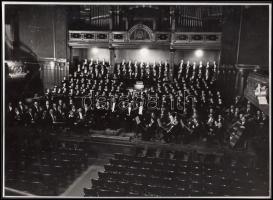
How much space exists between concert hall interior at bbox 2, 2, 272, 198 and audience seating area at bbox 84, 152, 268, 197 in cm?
2

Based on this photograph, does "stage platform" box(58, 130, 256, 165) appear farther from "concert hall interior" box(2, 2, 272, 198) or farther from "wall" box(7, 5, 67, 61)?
"wall" box(7, 5, 67, 61)

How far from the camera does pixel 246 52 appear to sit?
10.9 m

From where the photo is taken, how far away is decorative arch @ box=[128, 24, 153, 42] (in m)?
12.9

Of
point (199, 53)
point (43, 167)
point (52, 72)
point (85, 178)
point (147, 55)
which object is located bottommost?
point (85, 178)

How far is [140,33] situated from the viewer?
511 inches

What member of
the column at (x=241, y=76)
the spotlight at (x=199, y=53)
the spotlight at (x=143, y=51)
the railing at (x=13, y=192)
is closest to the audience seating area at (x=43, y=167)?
the railing at (x=13, y=192)

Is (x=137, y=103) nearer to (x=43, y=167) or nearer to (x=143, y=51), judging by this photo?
(x=43, y=167)

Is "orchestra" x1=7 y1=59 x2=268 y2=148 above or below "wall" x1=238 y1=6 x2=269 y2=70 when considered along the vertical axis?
below

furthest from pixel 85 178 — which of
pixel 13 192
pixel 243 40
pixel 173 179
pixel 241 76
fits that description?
pixel 243 40

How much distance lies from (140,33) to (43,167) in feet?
25.5

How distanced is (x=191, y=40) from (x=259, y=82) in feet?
17.4

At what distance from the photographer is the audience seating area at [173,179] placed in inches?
230

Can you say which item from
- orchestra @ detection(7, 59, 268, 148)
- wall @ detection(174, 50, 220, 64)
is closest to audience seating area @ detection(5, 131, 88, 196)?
orchestra @ detection(7, 59, 268, 148)

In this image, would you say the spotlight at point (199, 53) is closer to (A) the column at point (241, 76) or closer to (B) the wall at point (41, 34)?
(A) the column at point (241, 76)
